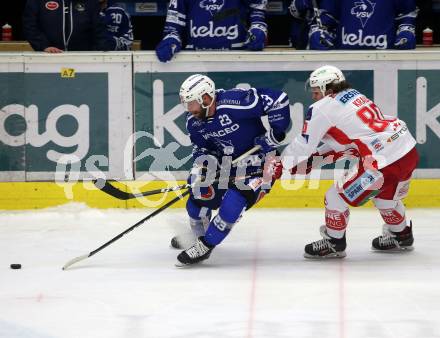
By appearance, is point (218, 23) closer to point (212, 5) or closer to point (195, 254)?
point (212, 5)

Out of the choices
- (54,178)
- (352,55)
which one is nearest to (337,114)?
(352,55)

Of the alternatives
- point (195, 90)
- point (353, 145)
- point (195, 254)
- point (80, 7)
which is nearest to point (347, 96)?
point (353, 145)

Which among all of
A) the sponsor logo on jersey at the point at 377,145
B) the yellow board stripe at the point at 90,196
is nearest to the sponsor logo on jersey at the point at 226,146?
the sponsor logo on jersey at the point at 377,145

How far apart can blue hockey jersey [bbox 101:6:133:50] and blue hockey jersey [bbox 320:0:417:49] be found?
140 centimetres

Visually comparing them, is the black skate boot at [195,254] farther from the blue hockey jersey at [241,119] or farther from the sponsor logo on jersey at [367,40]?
the sponsor logo on jersey at [367,40]

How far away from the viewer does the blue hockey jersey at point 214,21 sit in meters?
7.25

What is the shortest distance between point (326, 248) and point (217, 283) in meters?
0.82

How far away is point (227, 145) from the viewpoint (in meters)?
5.72

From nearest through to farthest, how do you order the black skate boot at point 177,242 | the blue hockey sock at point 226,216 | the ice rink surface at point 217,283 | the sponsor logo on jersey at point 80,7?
the ice rink surface at point 217,283 < the blue hockey sock at point 226,216 < the black skate boot at point 177,242 < the sponsor logo on jersey at point 80,7

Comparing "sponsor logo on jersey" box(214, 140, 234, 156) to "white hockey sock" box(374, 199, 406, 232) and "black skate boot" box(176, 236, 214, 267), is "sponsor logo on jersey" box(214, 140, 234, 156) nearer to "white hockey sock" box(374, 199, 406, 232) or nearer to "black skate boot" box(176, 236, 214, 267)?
"black skate boot" box(176, 236, 214, 267)

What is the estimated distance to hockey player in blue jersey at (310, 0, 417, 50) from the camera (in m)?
7.28

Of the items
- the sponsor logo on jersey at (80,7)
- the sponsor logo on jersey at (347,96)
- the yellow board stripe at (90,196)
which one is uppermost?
the sponsor logo on jersey at (80,7)

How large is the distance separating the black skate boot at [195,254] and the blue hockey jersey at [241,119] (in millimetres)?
522

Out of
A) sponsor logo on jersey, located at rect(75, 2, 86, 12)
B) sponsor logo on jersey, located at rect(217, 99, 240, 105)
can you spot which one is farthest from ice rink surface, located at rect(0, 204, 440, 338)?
sponsor logo on jersey, located at rect(75, 2, 86, 12)
